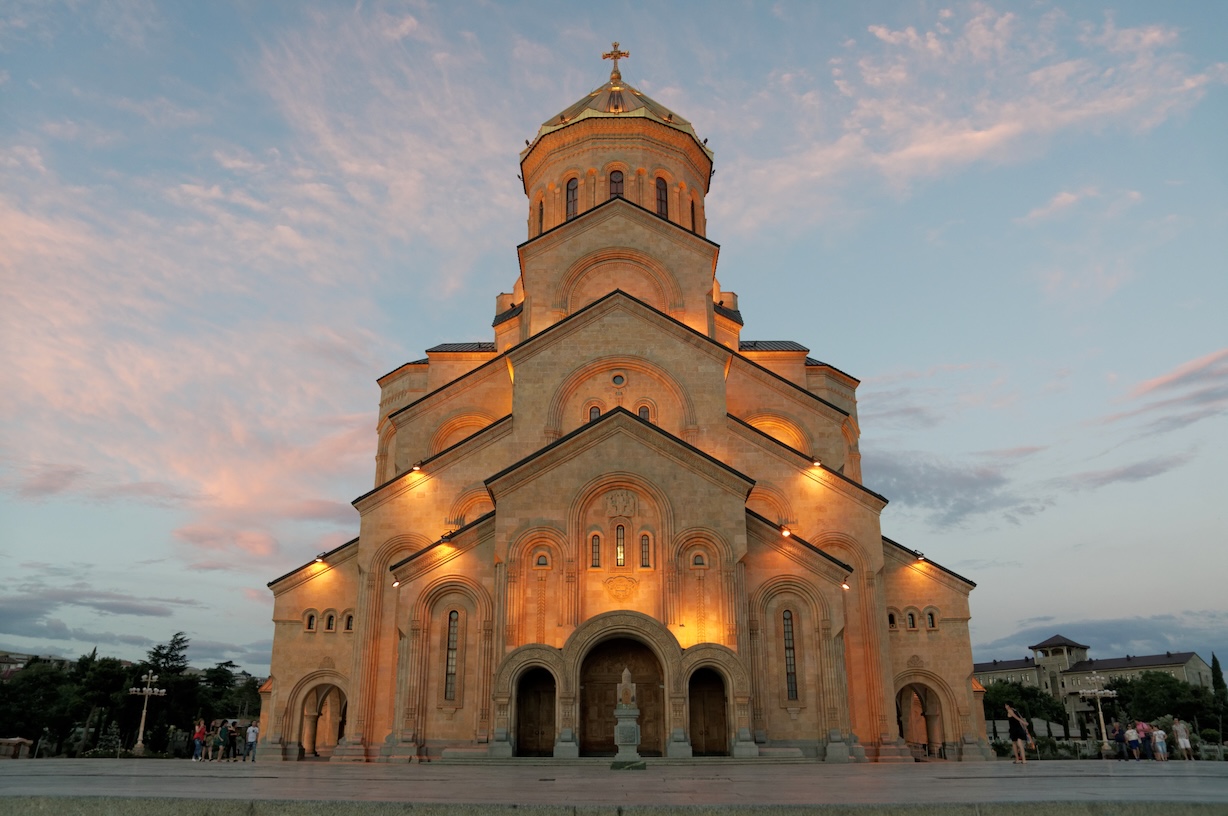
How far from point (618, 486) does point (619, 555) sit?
1833 mm

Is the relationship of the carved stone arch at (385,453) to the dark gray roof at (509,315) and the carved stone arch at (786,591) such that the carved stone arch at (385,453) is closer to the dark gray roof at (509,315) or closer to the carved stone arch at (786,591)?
the dark gray roof at (509,315)

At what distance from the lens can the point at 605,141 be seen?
33.1m

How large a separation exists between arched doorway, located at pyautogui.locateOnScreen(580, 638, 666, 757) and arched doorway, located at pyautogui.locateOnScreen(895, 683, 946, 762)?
7.42 metres

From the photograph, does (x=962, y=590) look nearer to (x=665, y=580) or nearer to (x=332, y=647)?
(x=665, y=580)

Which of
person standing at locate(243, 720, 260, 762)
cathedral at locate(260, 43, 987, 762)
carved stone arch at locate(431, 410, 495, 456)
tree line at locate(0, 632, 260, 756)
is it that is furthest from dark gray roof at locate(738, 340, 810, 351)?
tree line at locate(0, 632, 260, 756)

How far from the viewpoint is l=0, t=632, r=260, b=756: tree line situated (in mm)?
47000

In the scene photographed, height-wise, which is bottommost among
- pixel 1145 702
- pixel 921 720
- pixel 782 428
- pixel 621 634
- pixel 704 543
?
pixel 1145 702

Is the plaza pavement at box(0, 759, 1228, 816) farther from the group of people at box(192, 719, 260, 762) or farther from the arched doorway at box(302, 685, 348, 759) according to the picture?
the arched doorway at box(302, 685, 348, 759)

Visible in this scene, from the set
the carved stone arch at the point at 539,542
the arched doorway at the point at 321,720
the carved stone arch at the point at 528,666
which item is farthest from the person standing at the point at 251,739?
the carved stone arch at the point at 539,542

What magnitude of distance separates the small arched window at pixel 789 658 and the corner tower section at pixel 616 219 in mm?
10548

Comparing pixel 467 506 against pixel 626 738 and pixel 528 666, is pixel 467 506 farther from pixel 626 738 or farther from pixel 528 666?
pixel 626 738

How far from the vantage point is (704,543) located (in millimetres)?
22219

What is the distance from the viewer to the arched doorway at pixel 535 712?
71.4ft

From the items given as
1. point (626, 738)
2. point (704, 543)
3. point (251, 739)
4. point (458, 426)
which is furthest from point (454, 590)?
point (251, 739)
